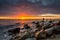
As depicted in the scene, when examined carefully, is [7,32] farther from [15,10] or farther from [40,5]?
[40,5]

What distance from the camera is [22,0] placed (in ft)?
3.72

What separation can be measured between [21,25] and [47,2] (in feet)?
1.13

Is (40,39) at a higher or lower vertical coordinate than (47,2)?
lower

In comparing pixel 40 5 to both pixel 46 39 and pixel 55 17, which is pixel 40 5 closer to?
pixel 55 17

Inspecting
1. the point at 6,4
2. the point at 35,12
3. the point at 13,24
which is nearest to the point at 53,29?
the point at 35,12

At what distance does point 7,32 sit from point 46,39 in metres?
0.38

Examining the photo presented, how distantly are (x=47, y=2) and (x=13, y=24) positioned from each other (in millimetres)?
399

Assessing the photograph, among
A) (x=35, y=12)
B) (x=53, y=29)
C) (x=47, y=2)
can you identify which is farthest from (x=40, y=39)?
(x=47, y=2)

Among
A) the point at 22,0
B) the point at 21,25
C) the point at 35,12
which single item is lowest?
the point at 21,25

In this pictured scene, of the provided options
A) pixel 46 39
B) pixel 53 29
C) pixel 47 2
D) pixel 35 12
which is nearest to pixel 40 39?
pixel 46 39

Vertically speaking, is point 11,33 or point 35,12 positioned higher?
point 35,12

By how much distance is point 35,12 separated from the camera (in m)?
1.16

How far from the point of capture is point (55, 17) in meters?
1.16

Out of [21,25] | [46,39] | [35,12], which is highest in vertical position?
[35,12]
